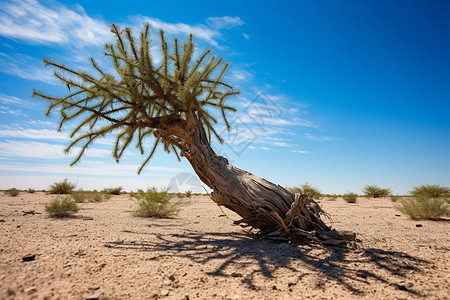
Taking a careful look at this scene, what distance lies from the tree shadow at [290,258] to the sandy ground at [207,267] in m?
0.01

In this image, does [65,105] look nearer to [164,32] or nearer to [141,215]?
[164,32]

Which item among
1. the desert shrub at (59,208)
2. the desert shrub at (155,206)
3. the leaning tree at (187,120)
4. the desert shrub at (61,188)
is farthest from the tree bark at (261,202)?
the desert shrub at (61,188)

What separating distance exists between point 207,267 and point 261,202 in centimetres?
192

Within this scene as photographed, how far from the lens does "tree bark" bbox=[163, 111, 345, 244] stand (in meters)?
4.80

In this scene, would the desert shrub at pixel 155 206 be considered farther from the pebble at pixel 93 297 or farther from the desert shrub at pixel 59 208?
the pebble at pixel 93 297

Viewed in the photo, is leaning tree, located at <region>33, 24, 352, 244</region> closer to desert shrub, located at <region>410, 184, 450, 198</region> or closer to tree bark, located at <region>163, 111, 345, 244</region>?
tree bark, located at <region>163, 111, 345, 244</region>

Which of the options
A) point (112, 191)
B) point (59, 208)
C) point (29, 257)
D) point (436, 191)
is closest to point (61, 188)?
point (112, 191)

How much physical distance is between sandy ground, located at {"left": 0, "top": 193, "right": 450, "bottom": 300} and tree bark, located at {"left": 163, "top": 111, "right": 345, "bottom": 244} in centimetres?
35

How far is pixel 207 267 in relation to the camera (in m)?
3.38

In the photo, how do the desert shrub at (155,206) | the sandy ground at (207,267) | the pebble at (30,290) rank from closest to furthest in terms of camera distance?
the pebble at (30,290)
the sandy ground at (207,267)
the desert shrub at (155,206)

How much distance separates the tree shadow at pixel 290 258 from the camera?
10.6 ft

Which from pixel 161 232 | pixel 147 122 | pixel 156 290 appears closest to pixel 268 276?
pixel 156 290

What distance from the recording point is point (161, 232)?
5543mm

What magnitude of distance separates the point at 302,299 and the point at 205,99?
4590mm
